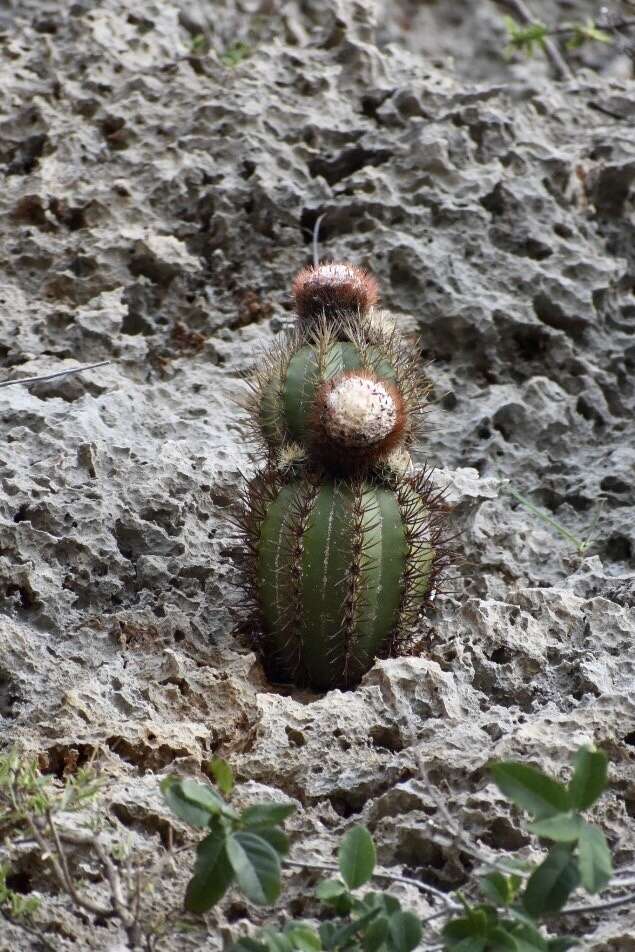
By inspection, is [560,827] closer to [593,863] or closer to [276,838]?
[593,863]

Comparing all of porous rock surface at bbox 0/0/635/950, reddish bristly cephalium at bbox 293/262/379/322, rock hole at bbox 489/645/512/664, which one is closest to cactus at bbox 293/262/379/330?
reddish bristly cephalium at bbox 293/262/379/322

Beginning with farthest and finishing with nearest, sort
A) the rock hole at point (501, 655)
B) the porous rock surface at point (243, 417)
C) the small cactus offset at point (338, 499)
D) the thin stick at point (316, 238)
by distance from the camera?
1. the thin stick at point (316, 238)
2. the rock hole at point (501, 655)
3. the small cactus offset at point (338, 499)
4. the porous rock surface at point (243, 417)

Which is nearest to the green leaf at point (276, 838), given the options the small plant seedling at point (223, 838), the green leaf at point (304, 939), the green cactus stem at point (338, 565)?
the small plant seedling at point (223, 838)

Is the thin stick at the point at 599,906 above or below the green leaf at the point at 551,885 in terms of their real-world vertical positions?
below

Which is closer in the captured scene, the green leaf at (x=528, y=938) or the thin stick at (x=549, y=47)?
the green leaf at (x=528, y=938)

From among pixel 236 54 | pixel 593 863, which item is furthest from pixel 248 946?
pixel 236 54

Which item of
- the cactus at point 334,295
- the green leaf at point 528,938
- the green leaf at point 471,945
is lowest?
the green leaf at point 471,945

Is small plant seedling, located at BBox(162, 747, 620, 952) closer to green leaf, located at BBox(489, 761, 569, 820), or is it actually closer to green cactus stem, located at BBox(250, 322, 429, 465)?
green leaf, located at BBox(489, 761, 569, 820)

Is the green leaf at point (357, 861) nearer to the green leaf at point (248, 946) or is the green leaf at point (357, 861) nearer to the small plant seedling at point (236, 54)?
the green leaf at point (248, 946)
